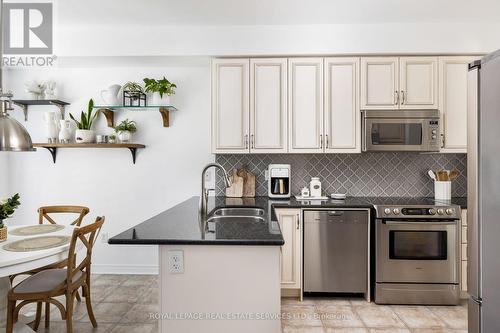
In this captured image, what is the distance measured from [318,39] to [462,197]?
7.63ft

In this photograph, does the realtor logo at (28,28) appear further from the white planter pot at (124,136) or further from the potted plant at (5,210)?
the potted plant at (5,210)

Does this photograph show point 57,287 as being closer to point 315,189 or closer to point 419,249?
point 315,189

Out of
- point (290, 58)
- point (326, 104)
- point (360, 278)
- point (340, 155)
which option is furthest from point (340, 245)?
point (290, 58)

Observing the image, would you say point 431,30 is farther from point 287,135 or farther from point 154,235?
point 154,235

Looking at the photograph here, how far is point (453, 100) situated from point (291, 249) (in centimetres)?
221

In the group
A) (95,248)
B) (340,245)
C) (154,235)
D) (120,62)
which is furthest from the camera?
(95,248)

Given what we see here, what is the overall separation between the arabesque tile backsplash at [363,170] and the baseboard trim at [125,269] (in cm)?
122

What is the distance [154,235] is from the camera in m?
1.59

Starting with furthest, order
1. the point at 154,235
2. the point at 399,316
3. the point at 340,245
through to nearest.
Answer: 1. the point at 340,245
2. the point at 399,316
3. the point at 154,235

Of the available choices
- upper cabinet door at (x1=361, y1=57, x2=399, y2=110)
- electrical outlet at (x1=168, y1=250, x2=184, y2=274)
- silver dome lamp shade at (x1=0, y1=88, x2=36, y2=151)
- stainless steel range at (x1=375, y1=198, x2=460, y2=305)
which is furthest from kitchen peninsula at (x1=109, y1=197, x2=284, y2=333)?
upper cabinet door at (x1=361, y1=57, x2=399, y2=110)

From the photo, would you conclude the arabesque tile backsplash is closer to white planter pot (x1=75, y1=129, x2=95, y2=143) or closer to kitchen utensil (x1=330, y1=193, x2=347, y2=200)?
kitchen utensil (x1=330, y1=193, x2=347, y2=200)

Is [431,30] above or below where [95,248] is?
above

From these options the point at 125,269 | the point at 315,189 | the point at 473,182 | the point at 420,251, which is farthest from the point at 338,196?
the point at 125,269

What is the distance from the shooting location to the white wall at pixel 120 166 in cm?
370
